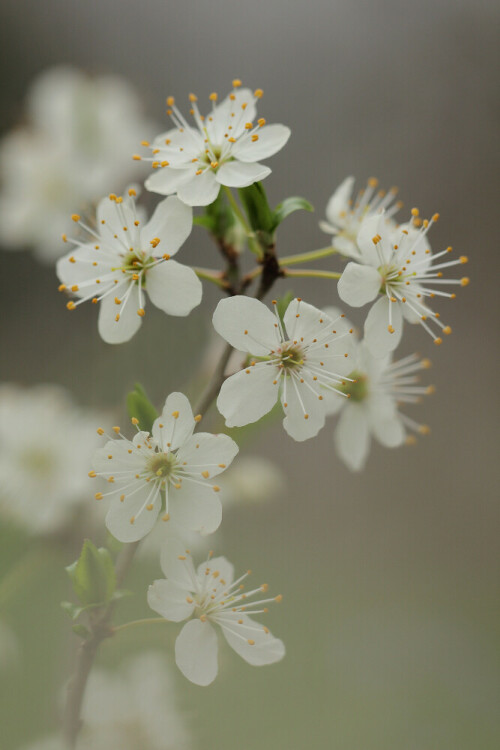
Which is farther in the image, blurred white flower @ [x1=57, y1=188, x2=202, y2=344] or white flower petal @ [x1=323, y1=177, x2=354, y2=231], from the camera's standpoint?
white flower petal @ [x1=323, y1=177, x2=354, y2=231]

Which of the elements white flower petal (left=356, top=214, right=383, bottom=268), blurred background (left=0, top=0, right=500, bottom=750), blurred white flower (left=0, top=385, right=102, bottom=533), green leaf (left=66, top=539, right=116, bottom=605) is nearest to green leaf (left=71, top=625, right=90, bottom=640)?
green leaf (left=66, top=539, right=116, bottom=605)

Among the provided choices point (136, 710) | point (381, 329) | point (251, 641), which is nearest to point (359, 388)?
point (381, 329)

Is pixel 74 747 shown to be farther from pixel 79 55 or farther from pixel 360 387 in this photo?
pixel 79 55

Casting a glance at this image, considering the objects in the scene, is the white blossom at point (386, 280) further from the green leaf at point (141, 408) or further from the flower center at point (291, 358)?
the green leaf at point (141, 408)

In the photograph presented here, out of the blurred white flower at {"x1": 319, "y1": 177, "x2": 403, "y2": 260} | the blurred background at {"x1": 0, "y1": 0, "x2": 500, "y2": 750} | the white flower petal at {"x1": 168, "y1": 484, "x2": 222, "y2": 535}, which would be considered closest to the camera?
the white flower petal at {"x1": 168, "y1": 484, "x2": 222, "y2": 535}

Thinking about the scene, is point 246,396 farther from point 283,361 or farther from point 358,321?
point 358,321

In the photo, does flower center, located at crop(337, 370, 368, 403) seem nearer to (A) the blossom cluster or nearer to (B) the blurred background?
(A) the blossom cluster
